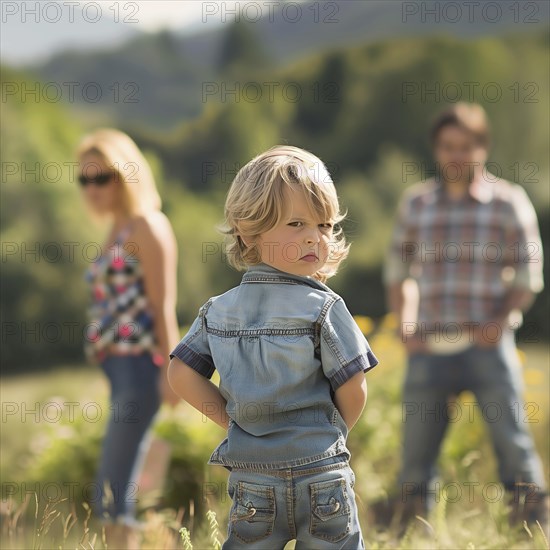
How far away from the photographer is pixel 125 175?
146 inches

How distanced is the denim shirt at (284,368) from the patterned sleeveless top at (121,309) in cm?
141

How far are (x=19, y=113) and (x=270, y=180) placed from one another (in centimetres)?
984

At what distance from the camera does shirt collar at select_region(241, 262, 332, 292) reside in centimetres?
218

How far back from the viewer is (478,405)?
159 inches

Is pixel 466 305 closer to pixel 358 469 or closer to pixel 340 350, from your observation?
pixel 358 469

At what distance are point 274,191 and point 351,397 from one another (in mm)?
472

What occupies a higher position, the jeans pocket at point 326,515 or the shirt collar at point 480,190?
the shirt collar at point 480,190

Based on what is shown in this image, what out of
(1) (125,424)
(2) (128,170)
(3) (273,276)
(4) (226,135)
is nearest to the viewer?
(3) (273,276)

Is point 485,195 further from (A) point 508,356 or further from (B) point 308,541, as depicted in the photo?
(B) point 308,541

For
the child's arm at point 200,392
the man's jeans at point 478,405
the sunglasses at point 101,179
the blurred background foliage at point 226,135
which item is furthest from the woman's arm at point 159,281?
the blurred background foliage at point 226,135

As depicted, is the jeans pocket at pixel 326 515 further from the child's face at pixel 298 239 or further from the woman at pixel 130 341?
the woman at pixel 130 341

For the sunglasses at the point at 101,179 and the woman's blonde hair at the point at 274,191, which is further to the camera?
the sunglasses at the point at 101,179

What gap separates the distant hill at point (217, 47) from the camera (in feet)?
43.3

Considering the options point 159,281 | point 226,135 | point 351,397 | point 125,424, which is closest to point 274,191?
point 351,397
